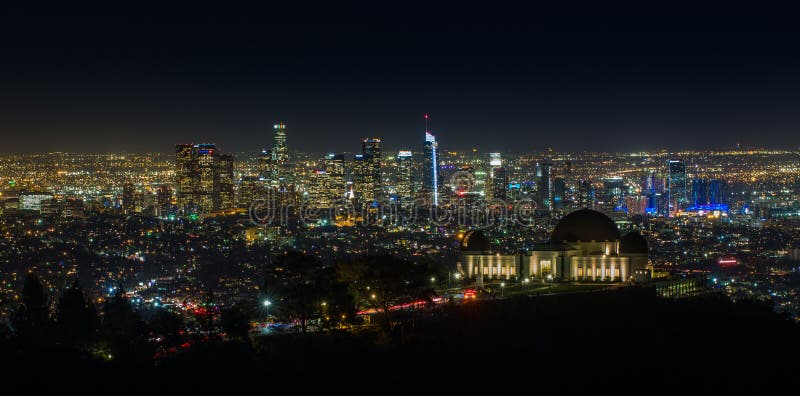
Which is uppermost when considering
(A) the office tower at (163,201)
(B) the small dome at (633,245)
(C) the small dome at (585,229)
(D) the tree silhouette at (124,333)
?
(A) the office tower at (163,201)

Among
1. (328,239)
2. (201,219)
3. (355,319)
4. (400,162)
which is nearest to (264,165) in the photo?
(400,162)

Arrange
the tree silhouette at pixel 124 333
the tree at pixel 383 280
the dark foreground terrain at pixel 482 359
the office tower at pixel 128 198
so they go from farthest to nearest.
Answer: the office tower at pixel 128 198 → the tree at pixel 383 280 → the tree silhouette at pixel 124 333 → the dark foreground terrain at pixel 482 359

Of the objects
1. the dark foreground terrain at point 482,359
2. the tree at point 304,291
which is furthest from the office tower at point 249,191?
the tree at point 304,291

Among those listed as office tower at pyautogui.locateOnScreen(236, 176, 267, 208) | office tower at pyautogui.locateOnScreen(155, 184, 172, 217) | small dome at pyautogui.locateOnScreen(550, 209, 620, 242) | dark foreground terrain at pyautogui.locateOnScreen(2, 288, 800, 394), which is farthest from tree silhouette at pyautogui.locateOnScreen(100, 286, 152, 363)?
office tower at pyautogui.locateOnScreen(236, 176, 267, 208)

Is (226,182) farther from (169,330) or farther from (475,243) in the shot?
(169,330)

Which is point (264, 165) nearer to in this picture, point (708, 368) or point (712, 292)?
point (712, 292)

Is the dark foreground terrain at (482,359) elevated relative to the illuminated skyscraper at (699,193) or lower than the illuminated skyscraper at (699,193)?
lower

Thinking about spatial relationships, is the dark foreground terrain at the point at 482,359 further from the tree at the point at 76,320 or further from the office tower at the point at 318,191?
the office tower at the point at 318,191
